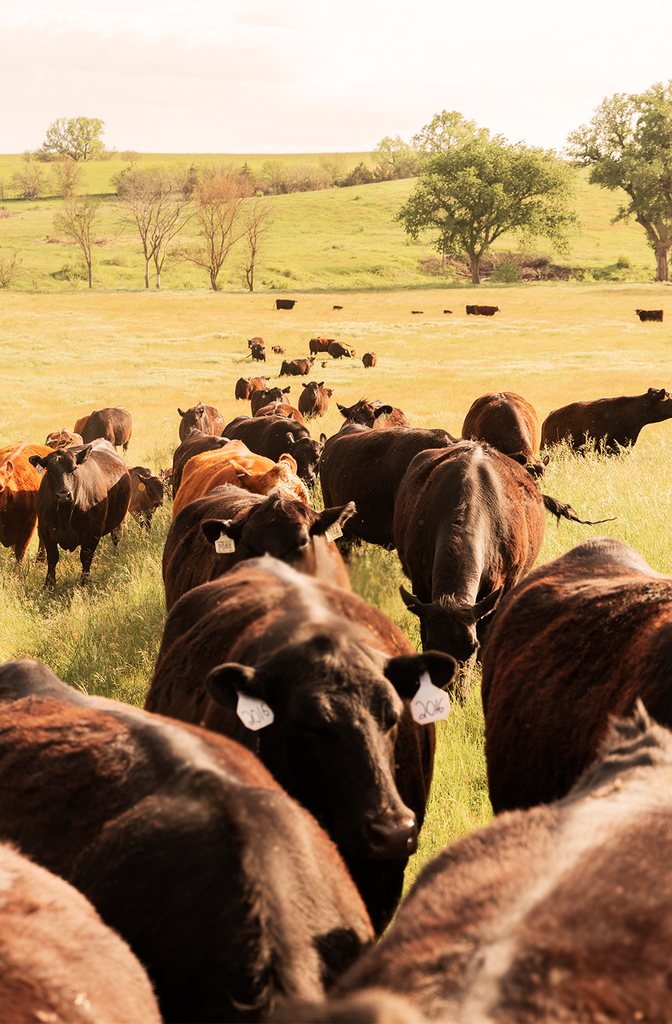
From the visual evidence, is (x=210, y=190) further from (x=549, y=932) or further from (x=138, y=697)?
(x=549, y=932)

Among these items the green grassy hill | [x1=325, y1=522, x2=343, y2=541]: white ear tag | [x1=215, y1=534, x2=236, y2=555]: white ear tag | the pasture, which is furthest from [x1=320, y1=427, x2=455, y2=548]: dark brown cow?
the green grassy hill

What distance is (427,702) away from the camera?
3.64 m

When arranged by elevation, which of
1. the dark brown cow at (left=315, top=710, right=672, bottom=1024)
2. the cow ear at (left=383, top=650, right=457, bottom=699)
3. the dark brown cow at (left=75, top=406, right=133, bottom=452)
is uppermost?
the dark brown cow at (left=315, top=710, right=672, bottom=1024)

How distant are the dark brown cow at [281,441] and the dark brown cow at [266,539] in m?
5.68

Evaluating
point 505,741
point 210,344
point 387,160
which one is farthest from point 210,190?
point 505,741

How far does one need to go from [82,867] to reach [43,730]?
0.79 meters

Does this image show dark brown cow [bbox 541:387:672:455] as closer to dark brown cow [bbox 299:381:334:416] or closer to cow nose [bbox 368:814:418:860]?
dark brown cow [bbox 299:381:334:416]

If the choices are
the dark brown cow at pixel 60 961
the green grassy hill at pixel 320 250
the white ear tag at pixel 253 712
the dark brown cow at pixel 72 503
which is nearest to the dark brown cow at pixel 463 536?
the white ear tag at pixel 253 712

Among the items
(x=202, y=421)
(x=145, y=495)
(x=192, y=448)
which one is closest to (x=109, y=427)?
(x=202, y=421)

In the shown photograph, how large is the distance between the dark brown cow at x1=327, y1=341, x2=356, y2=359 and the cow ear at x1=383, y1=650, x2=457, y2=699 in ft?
118

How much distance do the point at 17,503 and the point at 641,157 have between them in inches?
2764

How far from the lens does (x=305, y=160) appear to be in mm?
152500

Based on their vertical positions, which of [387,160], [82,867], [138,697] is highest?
[387,160]

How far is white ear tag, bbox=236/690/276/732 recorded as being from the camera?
129 inches
